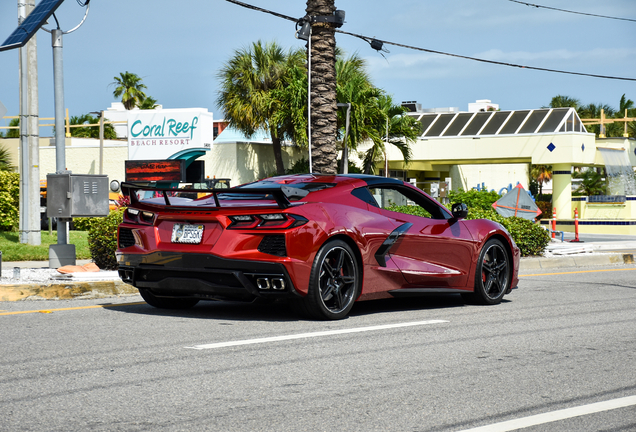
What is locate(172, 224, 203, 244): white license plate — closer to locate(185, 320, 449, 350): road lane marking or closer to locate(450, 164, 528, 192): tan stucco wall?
locate(185, 320, 449, 350): road lane marking

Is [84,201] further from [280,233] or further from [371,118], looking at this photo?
[371,118]

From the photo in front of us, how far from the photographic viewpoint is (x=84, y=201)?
995 centimetres

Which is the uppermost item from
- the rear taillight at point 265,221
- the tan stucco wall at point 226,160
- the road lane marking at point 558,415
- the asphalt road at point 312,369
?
the tan stucco wall at point 226,160

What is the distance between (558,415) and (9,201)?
16653 millimetres

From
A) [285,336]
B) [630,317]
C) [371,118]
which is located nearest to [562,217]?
[371,118]

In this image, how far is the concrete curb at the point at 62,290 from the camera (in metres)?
8.56

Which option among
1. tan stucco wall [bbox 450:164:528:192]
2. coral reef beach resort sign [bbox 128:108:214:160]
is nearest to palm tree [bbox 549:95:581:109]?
tan stucco wall [bbox 450:164:528:192]

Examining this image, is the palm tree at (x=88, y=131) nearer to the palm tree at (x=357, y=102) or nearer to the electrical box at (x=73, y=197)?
the palm tree at (x=357, y=102)

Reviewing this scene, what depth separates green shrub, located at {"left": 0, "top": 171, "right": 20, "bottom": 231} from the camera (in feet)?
59.8

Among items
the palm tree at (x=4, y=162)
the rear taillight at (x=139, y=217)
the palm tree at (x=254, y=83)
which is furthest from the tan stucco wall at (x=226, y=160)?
the rear taillight at (x=139, y=217)

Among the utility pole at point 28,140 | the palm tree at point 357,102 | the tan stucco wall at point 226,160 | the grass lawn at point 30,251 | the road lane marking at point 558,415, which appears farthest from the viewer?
the tan stucco wall at point 226,160

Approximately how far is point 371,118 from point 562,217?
45.5 feet

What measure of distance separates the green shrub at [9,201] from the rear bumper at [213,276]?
12.6 meters

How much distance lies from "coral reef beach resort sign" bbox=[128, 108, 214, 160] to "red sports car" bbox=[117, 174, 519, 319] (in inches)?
1013
